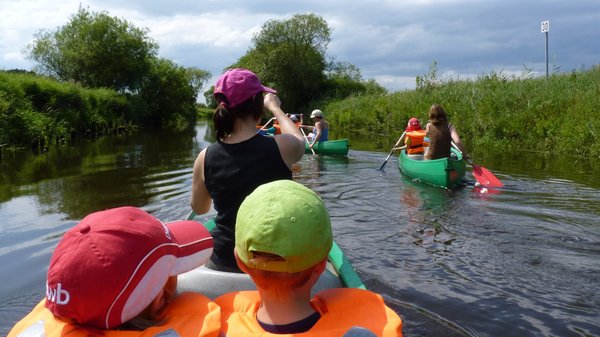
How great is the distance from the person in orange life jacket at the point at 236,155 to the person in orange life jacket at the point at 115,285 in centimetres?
80

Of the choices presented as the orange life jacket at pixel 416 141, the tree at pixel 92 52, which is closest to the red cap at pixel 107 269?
the orange life jacket at pixel 416 141

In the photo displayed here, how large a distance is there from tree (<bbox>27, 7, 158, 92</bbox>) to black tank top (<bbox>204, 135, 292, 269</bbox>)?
32.0m

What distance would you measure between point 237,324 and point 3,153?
13.3m

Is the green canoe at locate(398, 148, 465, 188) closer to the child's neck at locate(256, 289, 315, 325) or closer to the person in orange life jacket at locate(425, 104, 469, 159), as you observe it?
the person in orange life jacket at locate(425, 104, 469, 159)

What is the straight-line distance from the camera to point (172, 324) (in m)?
1.48

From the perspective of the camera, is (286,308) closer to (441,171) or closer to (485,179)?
(441,171)

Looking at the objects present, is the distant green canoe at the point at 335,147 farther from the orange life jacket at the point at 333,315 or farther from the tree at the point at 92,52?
the tree at the point at 92,52

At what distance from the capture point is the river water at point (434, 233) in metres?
3.37

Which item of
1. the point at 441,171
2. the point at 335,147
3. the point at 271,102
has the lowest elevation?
the point at 441,171

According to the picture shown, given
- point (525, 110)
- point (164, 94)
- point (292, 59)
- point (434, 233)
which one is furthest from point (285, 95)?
point (434, 233)

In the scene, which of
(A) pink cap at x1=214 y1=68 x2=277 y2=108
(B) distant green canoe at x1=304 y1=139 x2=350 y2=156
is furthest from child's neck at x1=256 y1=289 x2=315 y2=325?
(B) distant green canoe at x1=304 y1=139 x2=350 y2=156

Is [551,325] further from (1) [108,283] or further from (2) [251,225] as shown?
(1) [108,283]

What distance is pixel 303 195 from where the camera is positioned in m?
1.49

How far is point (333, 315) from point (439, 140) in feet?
22.0
